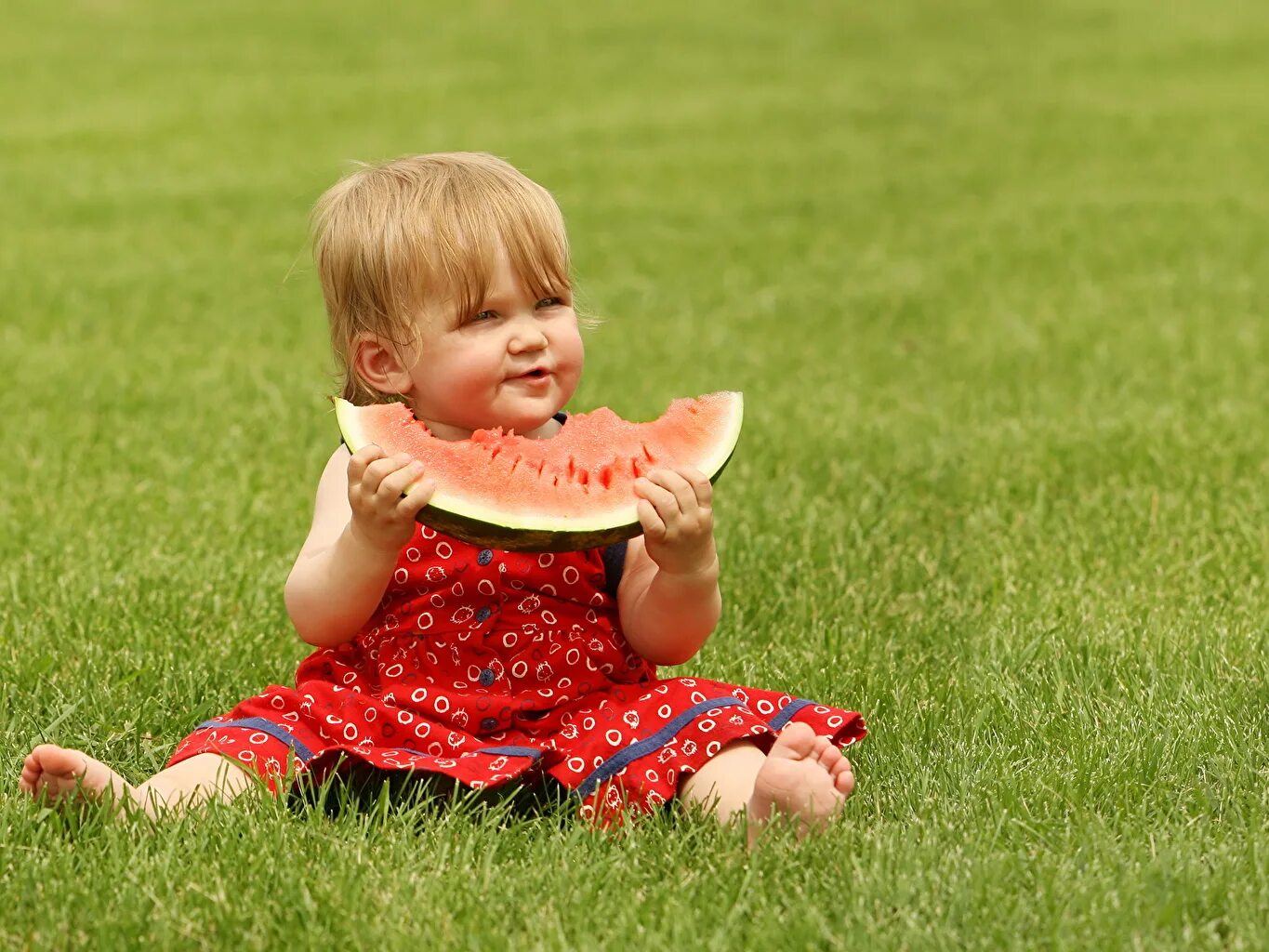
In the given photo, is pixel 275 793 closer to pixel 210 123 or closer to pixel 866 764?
pixel 866 764

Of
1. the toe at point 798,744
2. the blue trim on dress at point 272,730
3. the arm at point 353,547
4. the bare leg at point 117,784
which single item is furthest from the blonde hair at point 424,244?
the toe at point 798,744

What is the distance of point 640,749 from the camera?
3.11 metres

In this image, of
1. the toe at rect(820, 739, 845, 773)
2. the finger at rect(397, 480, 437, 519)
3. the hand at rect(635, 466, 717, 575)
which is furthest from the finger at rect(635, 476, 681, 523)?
the toe at rect(820, 739, 845, 773)

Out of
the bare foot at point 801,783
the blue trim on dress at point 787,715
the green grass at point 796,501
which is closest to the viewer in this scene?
the green grass at point 796,501

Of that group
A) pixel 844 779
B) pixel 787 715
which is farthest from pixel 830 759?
pixel 787 715

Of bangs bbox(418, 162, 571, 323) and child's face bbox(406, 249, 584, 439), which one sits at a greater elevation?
bangs bbox(418, 162, 571, 323)

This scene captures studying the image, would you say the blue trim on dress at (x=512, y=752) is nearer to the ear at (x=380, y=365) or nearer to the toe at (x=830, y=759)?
the toe at (x=830, y=759)

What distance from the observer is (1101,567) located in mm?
4488

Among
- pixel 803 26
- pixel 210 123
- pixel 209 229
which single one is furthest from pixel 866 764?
pixel 803 26

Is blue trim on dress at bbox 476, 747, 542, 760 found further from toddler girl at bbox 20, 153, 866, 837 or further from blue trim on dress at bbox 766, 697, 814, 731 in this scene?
blue trim on dress at bbox 766, 697, 814, 731

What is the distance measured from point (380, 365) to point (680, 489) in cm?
73

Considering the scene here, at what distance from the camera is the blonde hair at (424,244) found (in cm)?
327

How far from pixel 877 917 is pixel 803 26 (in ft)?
69.7

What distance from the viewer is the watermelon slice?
120 inches
